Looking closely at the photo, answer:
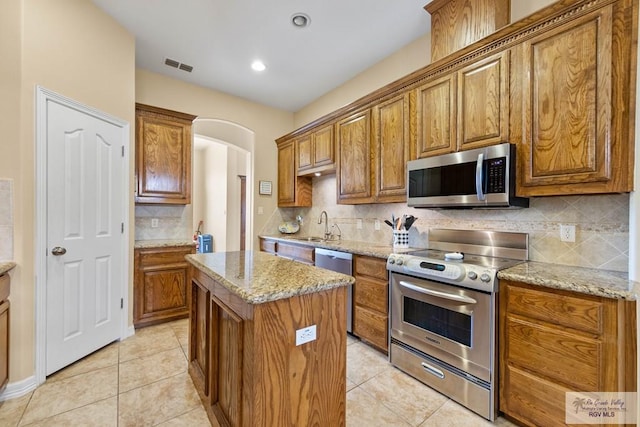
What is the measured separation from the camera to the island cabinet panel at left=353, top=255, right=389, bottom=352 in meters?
2.44

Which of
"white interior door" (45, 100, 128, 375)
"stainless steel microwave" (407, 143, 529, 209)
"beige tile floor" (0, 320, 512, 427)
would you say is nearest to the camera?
"beige tile floor" (0, 320, 512, 427)

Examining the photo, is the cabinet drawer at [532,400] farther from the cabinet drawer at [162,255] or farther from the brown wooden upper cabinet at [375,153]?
the cabinet drawer at [162,255]

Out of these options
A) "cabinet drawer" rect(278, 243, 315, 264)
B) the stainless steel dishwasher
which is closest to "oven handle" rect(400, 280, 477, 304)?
the stainless steel dishwasher

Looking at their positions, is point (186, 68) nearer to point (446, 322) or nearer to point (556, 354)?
point (446, 322)

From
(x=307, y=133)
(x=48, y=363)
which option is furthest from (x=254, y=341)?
(x=307, y=133)

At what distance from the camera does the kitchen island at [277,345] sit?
1.13m

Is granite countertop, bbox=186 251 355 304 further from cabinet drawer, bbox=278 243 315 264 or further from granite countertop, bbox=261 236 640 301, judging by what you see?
cabinet drawer, bbox=278 243 315 264

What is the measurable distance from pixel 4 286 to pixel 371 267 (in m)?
2.67

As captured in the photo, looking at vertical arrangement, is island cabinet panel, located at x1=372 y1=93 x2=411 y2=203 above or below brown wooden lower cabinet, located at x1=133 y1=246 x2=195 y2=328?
above

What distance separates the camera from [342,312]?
4.52ft

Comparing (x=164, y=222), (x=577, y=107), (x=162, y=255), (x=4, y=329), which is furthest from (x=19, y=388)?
(x=577, y=107)

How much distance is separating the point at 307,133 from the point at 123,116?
2176 mm

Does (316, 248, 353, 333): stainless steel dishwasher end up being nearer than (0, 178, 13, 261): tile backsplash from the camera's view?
No

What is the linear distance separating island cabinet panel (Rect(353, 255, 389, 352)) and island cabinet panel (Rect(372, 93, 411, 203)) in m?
0.73
